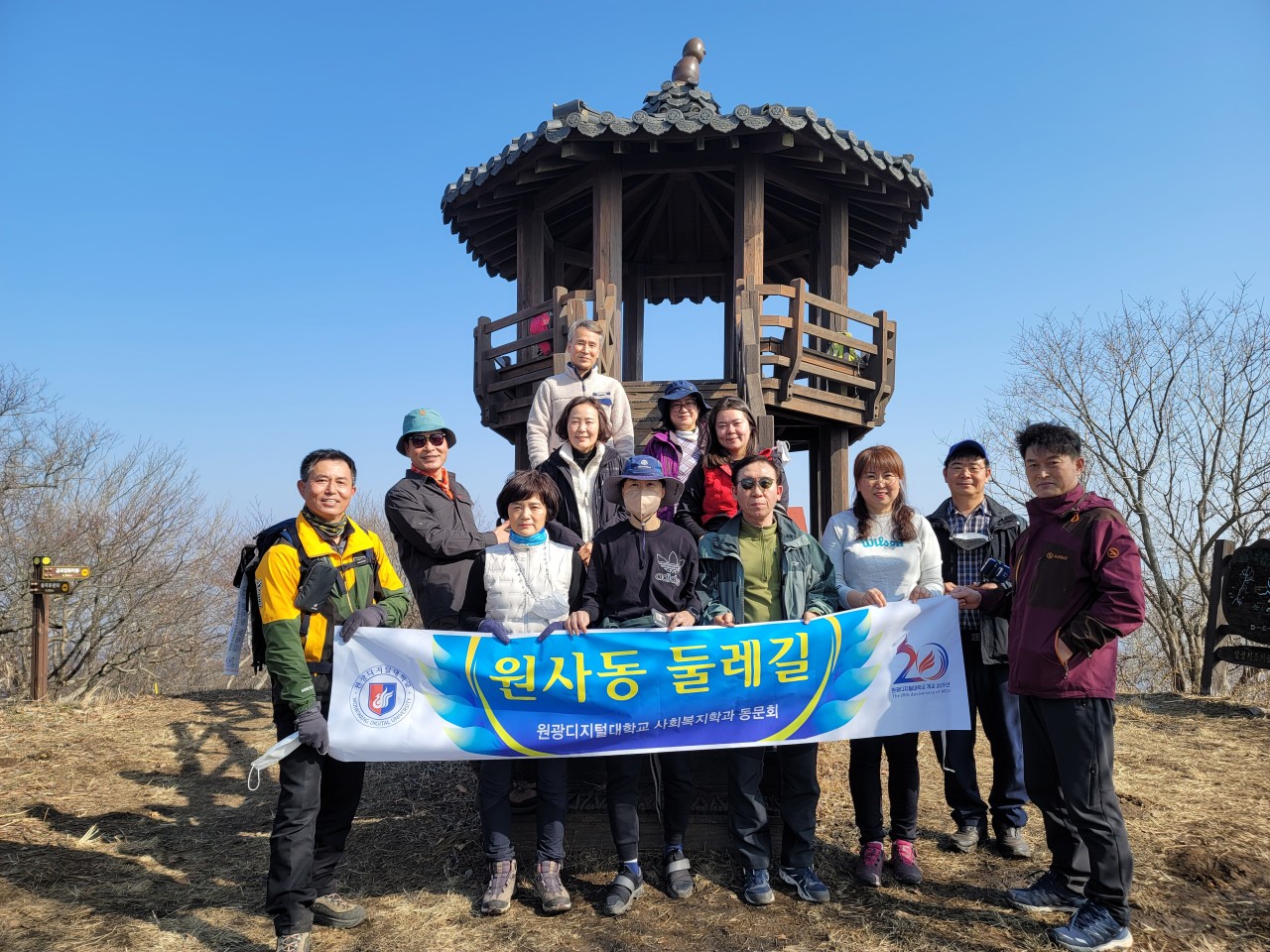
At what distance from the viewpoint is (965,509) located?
15.3ft

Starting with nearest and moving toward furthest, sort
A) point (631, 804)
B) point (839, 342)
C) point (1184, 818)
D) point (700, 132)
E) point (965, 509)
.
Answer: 1. point (631, 804)
2. point (965, 509)
3. point (1184, 818)
4. point (700, 132)
5. point (839, 342)

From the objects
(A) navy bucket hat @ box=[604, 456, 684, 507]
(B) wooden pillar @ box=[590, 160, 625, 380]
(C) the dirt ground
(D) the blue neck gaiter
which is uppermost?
(B) wooden pillar @ box=[590, 160, 625, 380]

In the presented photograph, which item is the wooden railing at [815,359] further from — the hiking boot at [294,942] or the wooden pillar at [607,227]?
the hiking boot at [294,942]

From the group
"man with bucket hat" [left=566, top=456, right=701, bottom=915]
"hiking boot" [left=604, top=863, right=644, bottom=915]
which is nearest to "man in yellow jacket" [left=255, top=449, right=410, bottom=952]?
"man with bucket hat" [left=566, top=456, right=701, bottom=915]

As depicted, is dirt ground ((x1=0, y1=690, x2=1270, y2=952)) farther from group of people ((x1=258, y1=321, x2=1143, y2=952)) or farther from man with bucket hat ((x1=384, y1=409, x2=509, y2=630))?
man with bucket hat ((x1=384, y1=409, x2=509, y2=630))

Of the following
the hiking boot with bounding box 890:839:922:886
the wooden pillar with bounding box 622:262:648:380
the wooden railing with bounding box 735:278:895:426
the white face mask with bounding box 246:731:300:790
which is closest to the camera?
the white face mask with bounding box 246:731:300:790

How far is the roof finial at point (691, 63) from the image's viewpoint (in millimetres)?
9680

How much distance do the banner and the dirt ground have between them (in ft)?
2.90

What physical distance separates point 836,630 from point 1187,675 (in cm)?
1368

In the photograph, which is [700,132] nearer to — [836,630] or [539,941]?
[836,630]

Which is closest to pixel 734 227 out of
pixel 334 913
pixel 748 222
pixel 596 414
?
pixel 748 222

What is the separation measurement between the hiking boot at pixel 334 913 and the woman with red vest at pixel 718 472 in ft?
9.21

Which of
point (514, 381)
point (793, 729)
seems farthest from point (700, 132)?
point (793, 729)

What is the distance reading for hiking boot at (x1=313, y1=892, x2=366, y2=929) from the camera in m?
3.93
